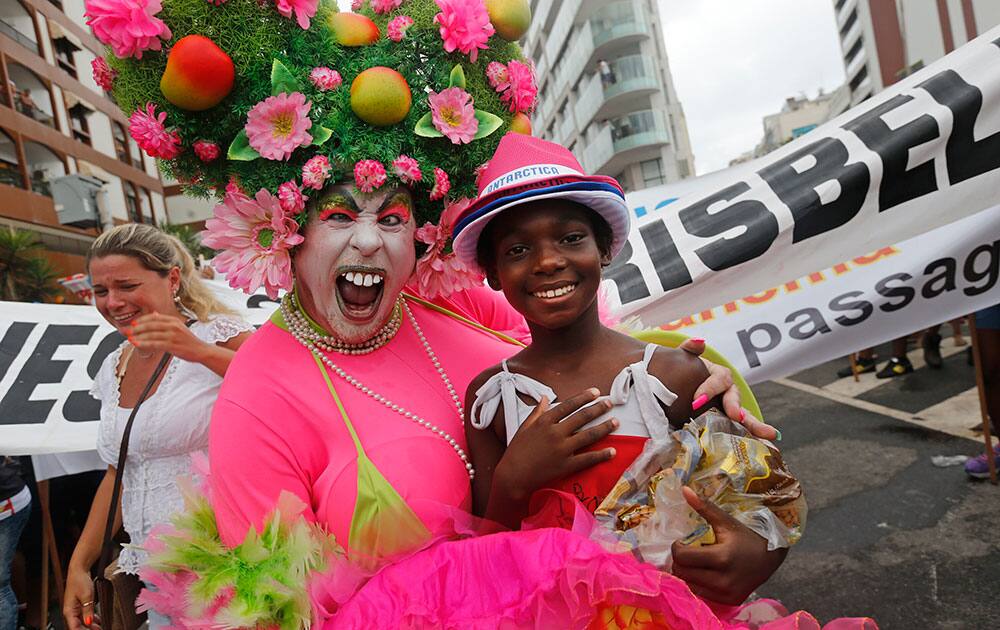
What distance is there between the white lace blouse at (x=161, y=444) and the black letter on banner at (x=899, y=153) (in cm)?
308

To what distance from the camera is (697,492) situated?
1.28m

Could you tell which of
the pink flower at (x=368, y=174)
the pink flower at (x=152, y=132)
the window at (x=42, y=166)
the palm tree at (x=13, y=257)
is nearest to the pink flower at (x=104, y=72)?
the pink flower at (x=152, y=132)

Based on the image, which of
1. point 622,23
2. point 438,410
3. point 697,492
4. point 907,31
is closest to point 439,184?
point 438,410

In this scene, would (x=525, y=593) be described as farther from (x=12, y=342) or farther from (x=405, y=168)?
(x=12, y=342)

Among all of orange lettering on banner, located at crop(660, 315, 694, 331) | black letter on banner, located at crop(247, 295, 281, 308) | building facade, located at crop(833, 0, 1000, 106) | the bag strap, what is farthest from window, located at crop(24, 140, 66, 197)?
orange lettering on banner, located at crop(660, 315, 694, 331)

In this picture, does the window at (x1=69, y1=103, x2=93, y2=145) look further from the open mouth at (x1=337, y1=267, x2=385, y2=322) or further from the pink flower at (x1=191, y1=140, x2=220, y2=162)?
the open mouth at (x1=337, y1=267, x2=385, y2=322)

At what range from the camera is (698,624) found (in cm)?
112

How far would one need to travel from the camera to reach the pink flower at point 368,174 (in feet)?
5.15

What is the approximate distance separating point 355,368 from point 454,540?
476 mm

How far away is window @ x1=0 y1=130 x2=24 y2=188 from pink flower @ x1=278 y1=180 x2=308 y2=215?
25.1 meters

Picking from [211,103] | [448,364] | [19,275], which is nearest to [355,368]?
[448,364]

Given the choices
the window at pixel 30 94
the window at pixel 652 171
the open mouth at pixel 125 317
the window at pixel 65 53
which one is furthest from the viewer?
the window at pixel 652 171

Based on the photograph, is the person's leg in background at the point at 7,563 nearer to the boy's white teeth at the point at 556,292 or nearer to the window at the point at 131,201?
the boy's white teeth at the point at 556,292

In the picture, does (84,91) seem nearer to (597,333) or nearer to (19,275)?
(19,275)
